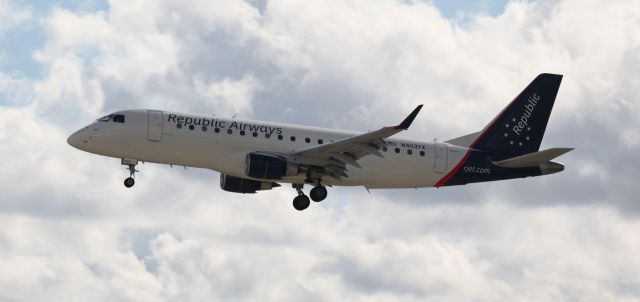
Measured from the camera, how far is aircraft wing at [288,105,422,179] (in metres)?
67.6

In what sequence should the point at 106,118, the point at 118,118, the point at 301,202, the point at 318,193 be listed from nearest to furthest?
the point at 118,118
the point at 106,118
the point at 318,193
the point at 301,202

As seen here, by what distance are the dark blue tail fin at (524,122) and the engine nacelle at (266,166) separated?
1294 cm

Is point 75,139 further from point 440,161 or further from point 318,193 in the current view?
point 440,161

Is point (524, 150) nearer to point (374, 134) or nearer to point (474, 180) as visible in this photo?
point (474, 180)

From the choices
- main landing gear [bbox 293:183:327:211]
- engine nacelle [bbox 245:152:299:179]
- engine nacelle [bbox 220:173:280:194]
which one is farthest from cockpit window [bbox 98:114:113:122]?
main landing gear [bbox 293:183:327:211]

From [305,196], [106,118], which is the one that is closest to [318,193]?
[305,196]

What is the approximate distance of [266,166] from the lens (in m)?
69.7

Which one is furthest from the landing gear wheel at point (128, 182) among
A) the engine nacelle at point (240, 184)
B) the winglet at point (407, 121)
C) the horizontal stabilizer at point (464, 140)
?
the horizontal stabilizer at point (464, 140)

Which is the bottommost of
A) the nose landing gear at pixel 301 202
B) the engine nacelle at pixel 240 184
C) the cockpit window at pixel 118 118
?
the nose landing gear at pixel 301 202

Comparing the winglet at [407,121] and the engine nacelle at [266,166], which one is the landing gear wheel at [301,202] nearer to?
the engine nacelle at [266,166]

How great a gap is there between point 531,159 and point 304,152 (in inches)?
537

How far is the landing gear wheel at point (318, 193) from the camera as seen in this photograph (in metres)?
72.7

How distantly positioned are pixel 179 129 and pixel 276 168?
18.5 ft

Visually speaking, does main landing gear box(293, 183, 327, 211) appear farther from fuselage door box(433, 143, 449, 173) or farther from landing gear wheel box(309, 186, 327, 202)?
fuselage door box(433, 143, 449, 173)
